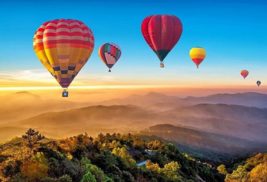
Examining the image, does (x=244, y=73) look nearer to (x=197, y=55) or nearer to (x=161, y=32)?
(x=197, y=55)

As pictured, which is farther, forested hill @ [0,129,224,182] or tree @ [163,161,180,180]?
tree @ [163,161,180,180]

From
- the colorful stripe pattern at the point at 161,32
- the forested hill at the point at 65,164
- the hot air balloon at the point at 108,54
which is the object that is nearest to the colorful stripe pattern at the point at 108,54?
the hot air balloon at the point at 108,54

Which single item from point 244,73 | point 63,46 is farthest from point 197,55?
point 244,73

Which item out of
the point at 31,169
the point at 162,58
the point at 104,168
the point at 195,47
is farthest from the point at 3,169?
the point at 195,47

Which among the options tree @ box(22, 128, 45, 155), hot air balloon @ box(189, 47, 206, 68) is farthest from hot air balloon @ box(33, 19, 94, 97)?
hot air balloon @ box(189, 47, 206, 68)

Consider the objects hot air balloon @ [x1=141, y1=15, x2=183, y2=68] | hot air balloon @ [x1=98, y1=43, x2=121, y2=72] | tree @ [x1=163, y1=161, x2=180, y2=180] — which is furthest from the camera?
hot air balloon @ [x1=98, y1=43, x2=121, y2=72]

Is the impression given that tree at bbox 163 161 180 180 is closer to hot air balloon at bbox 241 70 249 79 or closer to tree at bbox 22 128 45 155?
tree at bbox 22 128 45 155

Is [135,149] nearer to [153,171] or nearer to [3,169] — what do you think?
[153,171]
